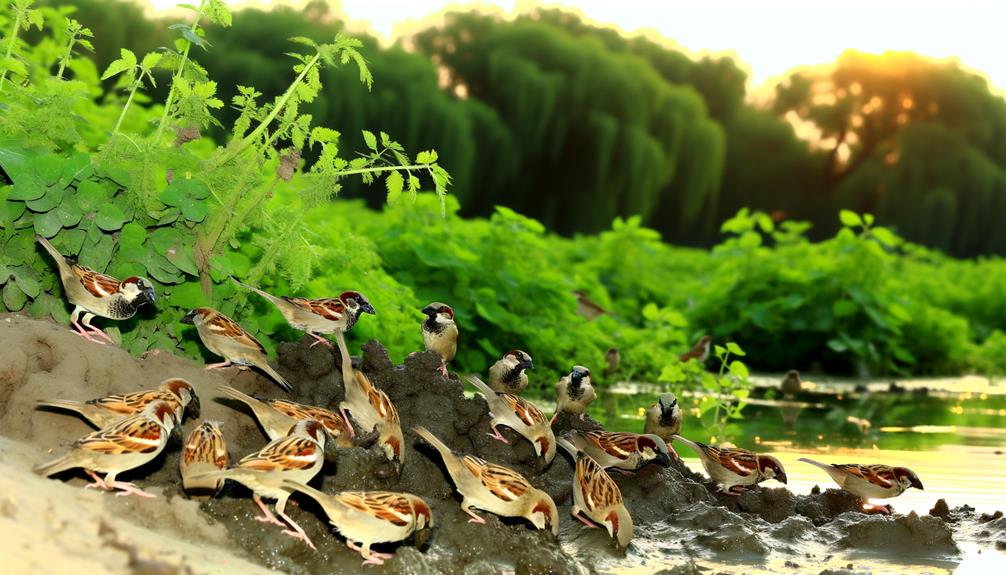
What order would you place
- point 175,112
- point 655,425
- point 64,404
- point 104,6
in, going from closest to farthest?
point 64,404
point 175,112
point 655,425
point 104,6

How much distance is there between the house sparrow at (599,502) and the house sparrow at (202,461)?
1.91 metres

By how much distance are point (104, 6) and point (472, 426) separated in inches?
961

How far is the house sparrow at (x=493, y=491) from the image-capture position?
6109 mm

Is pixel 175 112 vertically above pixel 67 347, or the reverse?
pixel 175 112

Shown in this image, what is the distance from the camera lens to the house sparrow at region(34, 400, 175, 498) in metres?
5.46

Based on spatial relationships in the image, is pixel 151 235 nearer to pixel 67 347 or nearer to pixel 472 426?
pixel 67 347

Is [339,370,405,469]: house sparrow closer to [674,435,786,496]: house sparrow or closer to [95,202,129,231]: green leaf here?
[95,202,129,231]: green leaf

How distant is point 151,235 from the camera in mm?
7324

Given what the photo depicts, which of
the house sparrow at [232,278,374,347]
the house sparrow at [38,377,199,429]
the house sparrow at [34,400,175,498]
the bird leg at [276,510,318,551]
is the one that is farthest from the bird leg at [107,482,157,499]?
the house sparrow at [232,278,374,347]

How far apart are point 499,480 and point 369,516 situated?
0.88 metres

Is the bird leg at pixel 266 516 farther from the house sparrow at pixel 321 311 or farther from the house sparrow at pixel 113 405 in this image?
the house sparrow at pixel 321 311

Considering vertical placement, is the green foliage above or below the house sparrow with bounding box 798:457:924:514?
above

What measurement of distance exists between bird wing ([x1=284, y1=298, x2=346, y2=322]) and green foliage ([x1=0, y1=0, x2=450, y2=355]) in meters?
0.10

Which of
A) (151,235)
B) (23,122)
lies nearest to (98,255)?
(151,235)
